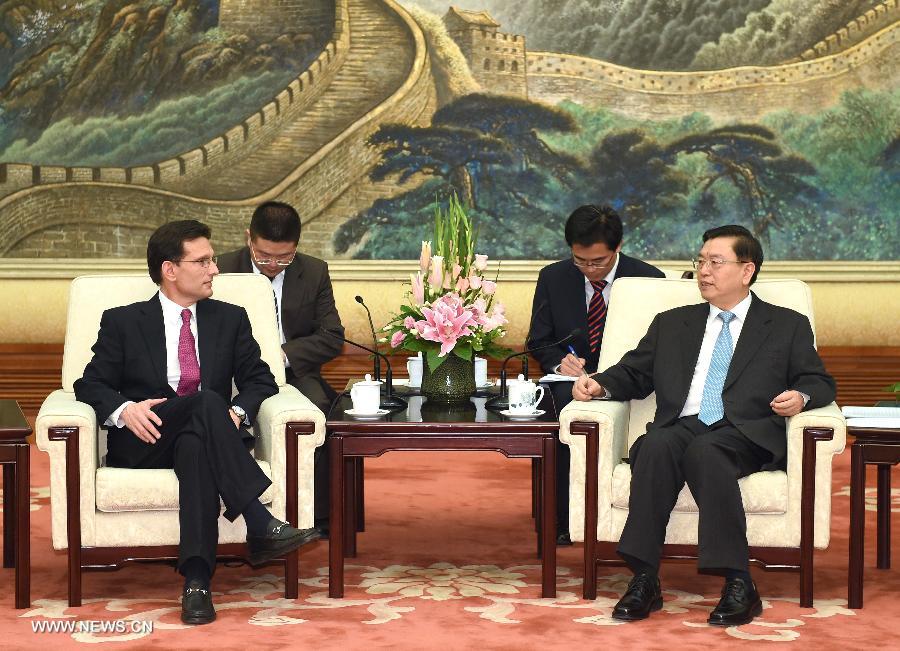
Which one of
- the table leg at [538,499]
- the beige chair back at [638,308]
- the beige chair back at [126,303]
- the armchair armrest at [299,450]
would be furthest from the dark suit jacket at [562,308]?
the armchair armrest at [299,450]

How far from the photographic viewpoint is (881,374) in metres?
8.24

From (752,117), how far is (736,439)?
4490 mm

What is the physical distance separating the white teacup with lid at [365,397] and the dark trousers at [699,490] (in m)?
0.91

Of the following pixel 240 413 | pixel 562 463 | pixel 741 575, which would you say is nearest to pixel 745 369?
pixel 741 575

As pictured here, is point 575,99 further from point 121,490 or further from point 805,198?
point 121,490

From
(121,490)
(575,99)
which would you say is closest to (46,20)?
(575,99)

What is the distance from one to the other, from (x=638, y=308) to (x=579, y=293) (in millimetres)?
650

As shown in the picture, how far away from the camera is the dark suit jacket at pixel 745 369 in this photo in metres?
4.29

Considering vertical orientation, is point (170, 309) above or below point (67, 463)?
above

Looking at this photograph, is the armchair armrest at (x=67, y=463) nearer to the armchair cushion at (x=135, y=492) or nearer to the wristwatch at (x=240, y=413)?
the armchair cushion at (x=135, y=492)

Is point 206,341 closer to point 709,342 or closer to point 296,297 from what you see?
point 296,297

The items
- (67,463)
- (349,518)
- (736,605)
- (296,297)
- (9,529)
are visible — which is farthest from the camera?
(296,297)

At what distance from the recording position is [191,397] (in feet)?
13.9

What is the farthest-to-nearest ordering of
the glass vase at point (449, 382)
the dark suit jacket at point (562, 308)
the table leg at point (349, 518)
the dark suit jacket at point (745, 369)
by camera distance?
the dark suit jacket at point (562, 308)
the table leg at point (349, 518)
the glass vase at point (449, 382)
the dark suit jacket at point (745, 369)
